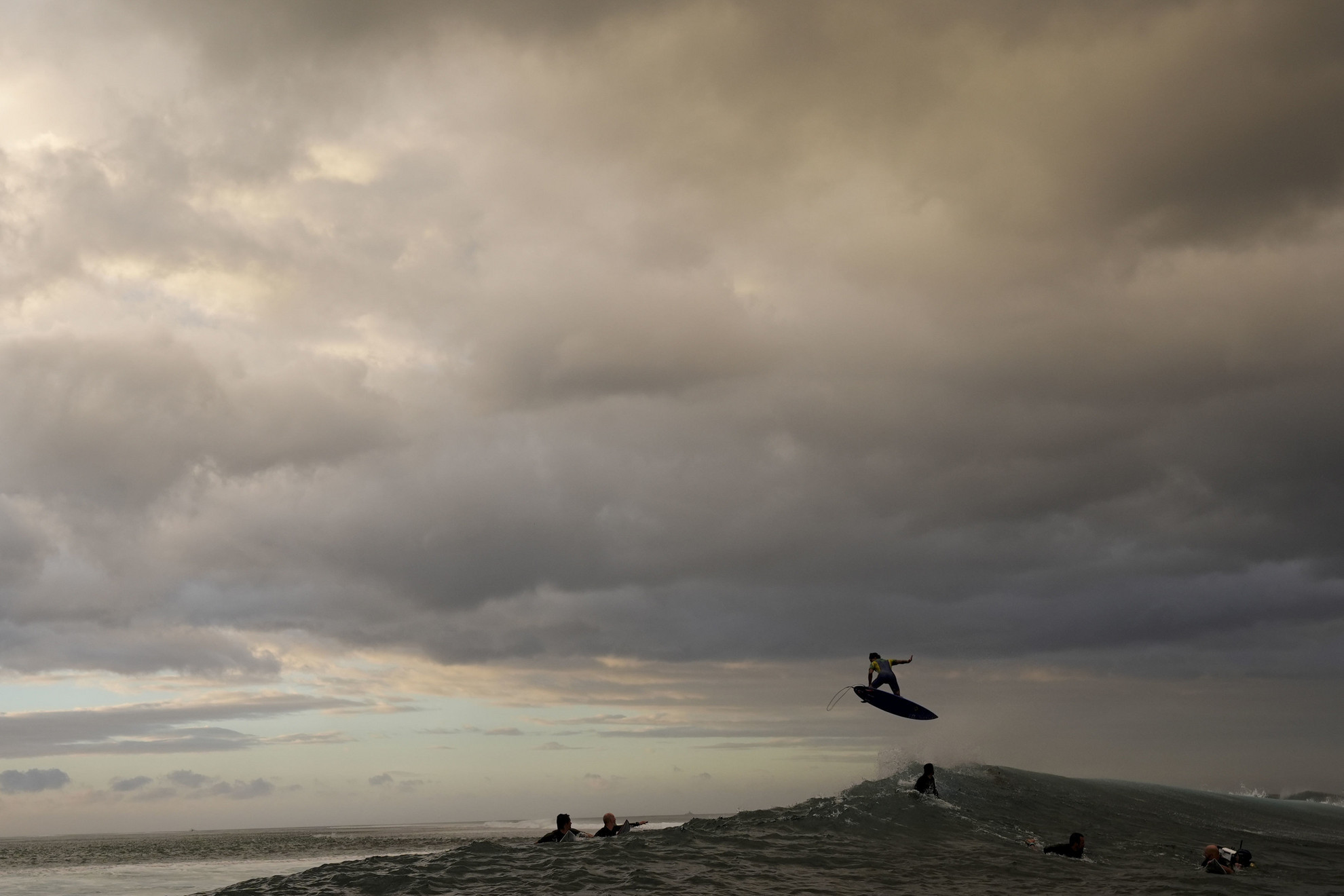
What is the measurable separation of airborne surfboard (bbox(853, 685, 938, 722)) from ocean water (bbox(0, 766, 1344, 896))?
3.03 m

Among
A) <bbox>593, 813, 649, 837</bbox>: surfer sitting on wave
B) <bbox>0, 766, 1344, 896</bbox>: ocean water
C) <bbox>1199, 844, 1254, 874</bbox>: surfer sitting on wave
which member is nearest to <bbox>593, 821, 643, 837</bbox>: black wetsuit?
<bbox>593, 813, 649, 837</bbox>: surfer sitting on wave

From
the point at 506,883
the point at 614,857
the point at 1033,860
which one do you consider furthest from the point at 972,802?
the point at 506,883

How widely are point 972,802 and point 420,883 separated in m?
25.2

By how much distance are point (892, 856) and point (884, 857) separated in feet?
1.44

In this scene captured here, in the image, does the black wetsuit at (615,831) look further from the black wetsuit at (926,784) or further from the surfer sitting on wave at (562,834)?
the black wetsuit at (926,784)

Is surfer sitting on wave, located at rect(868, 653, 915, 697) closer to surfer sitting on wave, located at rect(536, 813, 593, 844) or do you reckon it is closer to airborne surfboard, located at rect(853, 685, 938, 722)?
airborne surfboard, located at rect(853, 685, 938, 722)

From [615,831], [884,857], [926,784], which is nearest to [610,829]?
[615,831]

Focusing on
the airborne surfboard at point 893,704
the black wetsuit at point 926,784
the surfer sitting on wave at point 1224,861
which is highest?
the airborne surfboard at point 893,704

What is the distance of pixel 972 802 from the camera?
39.4 meters

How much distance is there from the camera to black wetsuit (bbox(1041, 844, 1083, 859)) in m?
29.8

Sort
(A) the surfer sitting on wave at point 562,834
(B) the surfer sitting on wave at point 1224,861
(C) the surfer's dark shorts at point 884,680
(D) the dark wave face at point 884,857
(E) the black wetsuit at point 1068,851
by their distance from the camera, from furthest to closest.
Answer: (C) the surfer's dark shorts at point 884,680 → (A) the surfer sitting on wave at point 562,834 → (E) the black wetsuit at point 1068,851 → (B) the surfer sitting on wave at point 1224,861 → (D) the dark wave face at point 884,857

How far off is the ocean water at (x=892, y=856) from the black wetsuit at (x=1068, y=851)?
2.68ft

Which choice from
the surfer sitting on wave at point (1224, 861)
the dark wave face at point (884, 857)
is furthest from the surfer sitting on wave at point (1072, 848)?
the surfer sitting on wave at point (1224, 861)

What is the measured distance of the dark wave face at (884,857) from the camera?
24.1 metres
